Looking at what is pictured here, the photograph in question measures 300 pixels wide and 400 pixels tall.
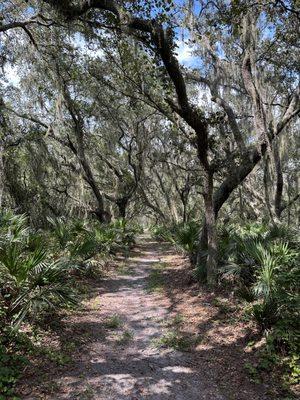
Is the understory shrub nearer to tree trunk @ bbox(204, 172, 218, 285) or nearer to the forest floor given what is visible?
the forest floor

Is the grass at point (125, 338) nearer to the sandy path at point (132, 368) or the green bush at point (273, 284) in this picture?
the sandy path at point (132, 368)

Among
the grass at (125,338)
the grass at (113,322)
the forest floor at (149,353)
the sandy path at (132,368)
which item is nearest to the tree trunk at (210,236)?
A: the forest floor at (149,353)

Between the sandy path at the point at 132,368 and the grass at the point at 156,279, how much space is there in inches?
73.5

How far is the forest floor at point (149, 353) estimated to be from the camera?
13.4 ft

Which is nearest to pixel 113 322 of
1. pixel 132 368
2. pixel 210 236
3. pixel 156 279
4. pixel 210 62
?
pixel 132 368

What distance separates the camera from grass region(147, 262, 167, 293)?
9070mm

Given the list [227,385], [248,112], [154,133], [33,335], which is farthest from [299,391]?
[154,133]

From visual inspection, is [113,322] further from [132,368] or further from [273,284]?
[273,284]

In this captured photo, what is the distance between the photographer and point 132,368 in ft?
15.2

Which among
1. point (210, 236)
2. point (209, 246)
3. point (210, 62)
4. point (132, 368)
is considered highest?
point (210, 62)

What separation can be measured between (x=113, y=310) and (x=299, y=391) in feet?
12.9

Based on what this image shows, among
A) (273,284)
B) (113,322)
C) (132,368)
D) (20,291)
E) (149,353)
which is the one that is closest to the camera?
(132,368)

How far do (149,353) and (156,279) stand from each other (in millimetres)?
5122

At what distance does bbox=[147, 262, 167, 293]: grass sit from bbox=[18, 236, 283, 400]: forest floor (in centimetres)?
78
